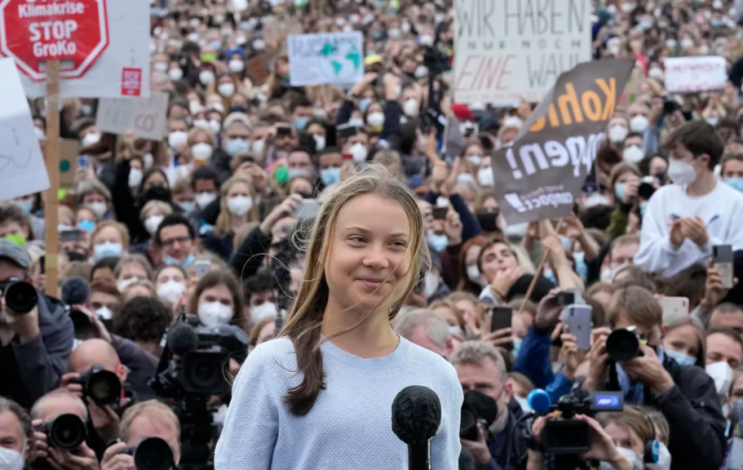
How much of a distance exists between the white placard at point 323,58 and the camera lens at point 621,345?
508 inches

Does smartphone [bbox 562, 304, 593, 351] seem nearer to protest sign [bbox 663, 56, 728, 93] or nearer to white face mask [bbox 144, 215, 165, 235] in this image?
white face mask [bbox 144, 215, 165, 235]

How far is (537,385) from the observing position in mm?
7582

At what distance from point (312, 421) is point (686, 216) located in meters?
6.02

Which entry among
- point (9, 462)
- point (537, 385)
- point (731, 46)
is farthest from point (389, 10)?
point (9, 462)

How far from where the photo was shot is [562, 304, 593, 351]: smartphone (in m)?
6.83

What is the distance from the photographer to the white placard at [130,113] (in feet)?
47.9

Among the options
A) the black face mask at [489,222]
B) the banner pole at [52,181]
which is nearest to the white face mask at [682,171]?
the black face mask at [489,222]

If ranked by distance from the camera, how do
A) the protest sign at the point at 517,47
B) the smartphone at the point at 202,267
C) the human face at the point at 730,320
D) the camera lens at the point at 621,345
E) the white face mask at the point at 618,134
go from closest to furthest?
the camera lens at the point at 621,345
the human face at the point at 730,320
the smartphone at the point at 202,267
the protest sign at the point at 517,47
the white face mask at the point at 618,134

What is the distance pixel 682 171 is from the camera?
325 inches

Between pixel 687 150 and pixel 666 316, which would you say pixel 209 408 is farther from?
pixel 687 150

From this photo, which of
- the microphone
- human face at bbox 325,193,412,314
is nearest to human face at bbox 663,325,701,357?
human face at bbox 325,193,412,314

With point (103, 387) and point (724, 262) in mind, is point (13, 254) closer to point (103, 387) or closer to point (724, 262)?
point (103, 387)

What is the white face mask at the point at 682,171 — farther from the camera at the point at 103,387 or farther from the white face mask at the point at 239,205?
the white face mask at the point at 239,205

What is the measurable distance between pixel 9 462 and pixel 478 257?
4623mm
